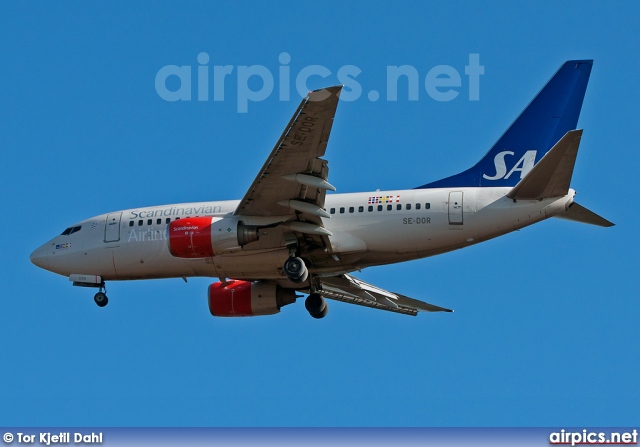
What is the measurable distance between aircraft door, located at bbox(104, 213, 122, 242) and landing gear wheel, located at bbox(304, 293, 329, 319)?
23.1 feet

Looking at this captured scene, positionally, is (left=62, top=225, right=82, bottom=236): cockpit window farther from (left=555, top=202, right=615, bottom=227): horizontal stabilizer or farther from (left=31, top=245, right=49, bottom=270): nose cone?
(left=555, top=202, right=615, bottom=227): horizontal stabilizer

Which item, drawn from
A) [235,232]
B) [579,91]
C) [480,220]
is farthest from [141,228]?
[579,91]

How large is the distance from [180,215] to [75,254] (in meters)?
4.29

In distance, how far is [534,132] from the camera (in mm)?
46875

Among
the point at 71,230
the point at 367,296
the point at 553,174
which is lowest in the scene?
the point at 553,174

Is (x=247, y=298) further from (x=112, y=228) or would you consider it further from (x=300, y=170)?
(x=300, y=170)

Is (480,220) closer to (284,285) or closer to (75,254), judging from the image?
(284,285)

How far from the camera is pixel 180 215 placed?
4781 centimetres

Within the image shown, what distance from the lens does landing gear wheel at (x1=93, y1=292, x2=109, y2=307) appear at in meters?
49.0

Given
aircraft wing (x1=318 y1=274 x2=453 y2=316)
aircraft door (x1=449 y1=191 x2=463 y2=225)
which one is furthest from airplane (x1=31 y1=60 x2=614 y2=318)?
aircraft wing (x1=318 y1=274 x2=453 y2=316)

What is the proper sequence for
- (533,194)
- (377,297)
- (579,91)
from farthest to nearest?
(377,297) → (579,91) → (533,194)

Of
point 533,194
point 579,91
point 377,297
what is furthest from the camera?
point 377,297

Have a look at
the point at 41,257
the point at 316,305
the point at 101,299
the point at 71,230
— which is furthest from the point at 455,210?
the point at 41,257

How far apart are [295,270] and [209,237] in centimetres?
297
